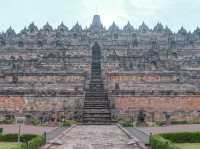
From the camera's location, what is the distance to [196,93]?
85.3ft

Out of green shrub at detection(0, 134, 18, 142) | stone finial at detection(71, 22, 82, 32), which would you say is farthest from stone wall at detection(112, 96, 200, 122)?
stone finial at detection(71, 22, 82, 32)

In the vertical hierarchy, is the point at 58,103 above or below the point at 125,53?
below

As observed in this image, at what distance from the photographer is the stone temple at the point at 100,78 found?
2570 cm

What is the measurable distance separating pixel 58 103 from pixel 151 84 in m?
7.27

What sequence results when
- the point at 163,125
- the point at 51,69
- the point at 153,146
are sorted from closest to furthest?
the point at 153,146 < the point at 163,125 < the point at 51,69

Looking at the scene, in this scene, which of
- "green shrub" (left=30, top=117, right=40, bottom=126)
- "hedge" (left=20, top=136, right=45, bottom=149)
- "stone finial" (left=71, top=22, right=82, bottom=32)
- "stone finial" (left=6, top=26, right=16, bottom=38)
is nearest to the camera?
"hedge" (left=20, top=136, right=45, bottom=149)

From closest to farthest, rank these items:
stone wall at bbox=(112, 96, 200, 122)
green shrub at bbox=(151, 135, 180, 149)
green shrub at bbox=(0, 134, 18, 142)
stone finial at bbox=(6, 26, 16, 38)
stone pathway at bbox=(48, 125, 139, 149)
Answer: green shrub at bbox=(151, 135, 180, 149) < stone pathway at bbox=(48, 125, 139, 149) < green shrub at bbox=(0, 134, 18, 142) < stone wall at bbox=(112, 96, 200, 122) < stone finial at bbox=(6, 26, 16, 38)

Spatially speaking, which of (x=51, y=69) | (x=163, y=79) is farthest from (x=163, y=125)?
(x=51, y=69)

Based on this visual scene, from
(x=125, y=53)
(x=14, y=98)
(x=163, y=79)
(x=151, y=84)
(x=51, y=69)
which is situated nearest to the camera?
(x=14, y=98)

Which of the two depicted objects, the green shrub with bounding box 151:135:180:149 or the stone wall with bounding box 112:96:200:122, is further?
the stone wall with bounding box 112:96:200:122

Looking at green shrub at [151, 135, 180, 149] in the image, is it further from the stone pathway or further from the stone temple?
the stone temple

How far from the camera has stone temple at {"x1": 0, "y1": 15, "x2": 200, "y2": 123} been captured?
2570 centimetres

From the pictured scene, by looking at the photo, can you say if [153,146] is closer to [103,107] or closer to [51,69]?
[103,107]

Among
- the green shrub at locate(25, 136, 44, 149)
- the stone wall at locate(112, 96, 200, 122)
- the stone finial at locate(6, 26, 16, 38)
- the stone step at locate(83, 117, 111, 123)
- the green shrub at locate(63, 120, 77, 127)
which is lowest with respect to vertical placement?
the green shrub at locate(63, 120, 77, 127)
